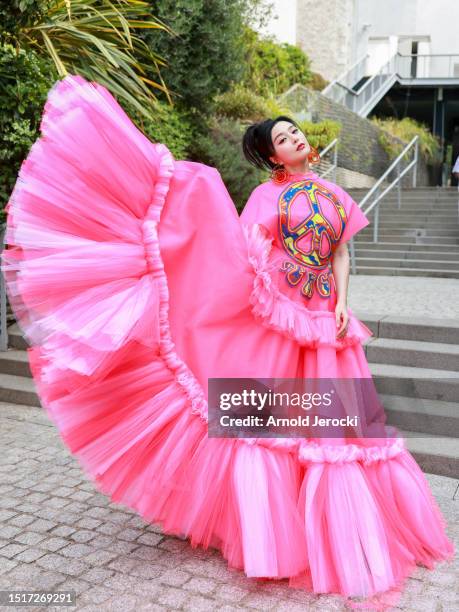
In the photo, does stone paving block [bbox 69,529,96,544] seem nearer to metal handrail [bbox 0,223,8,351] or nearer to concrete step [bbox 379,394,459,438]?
concrete step [bbox 379,394,459,438]

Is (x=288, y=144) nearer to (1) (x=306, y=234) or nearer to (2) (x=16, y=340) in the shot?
(1) (x=306, y=234)

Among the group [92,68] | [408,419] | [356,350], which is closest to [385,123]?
[92,68]

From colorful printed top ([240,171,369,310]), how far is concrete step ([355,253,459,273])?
6.95m

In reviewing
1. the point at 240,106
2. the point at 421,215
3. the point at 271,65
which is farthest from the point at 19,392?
the point at 271,65

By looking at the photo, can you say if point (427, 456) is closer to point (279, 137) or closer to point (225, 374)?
point (225, 374)

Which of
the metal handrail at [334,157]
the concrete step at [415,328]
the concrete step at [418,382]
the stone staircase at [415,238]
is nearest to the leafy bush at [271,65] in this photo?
the metal handrail at [334,157]

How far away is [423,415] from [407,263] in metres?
5.84

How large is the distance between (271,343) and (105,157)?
38.2 inches

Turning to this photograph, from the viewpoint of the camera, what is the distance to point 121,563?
8.89 feet

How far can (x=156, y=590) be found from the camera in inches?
98.0

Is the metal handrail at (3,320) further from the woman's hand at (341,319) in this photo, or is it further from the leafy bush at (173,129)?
the woman's hand at (341,319)

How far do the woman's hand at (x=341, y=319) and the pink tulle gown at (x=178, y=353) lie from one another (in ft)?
A: 0.13

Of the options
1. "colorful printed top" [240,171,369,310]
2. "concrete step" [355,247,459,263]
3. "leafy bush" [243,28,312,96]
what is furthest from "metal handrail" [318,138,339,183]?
"colorful printed top" [240,171,369,310]

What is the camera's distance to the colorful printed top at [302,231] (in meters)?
2.71
